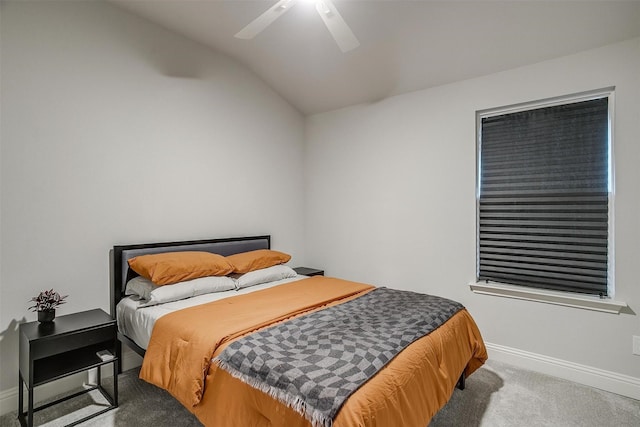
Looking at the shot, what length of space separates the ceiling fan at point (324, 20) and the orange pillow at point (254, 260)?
6.40ft

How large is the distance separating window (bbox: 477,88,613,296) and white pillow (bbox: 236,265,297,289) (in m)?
1.93

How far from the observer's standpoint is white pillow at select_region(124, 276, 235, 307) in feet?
8.00

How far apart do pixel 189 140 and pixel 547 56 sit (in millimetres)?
3271

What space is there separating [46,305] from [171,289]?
0.76 m

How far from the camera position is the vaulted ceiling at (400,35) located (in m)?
2.40

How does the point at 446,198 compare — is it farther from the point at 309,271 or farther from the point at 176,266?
the point at 176,266

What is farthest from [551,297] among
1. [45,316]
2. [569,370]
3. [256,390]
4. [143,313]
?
[45,316]

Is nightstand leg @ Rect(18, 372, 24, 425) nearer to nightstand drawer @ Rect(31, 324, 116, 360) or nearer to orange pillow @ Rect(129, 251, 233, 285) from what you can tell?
nightstand drawer @ Rect(31, 324, 116, 360)

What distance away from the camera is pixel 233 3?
2.73m

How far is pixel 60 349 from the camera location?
205 cm

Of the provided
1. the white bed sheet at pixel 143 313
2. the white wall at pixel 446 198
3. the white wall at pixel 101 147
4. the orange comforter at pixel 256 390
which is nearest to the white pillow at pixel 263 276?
the white bed sheet at pixel 143 313

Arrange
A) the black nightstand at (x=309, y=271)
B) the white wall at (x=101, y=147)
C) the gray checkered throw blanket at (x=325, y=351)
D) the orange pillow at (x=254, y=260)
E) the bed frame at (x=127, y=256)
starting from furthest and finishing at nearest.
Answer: the black nightstand at (x=309, y=271), the orange pillow at (x=254, y=260), the bed frame at (x=127, y=256), the white wall at (x=101, y=147), the gray checkered throw blanket at (x=325, y=351)

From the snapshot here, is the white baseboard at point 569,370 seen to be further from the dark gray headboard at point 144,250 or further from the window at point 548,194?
the dark gray headboard at point 144,250

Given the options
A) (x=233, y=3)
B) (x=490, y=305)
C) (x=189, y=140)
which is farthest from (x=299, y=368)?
(x=233, y=3)
